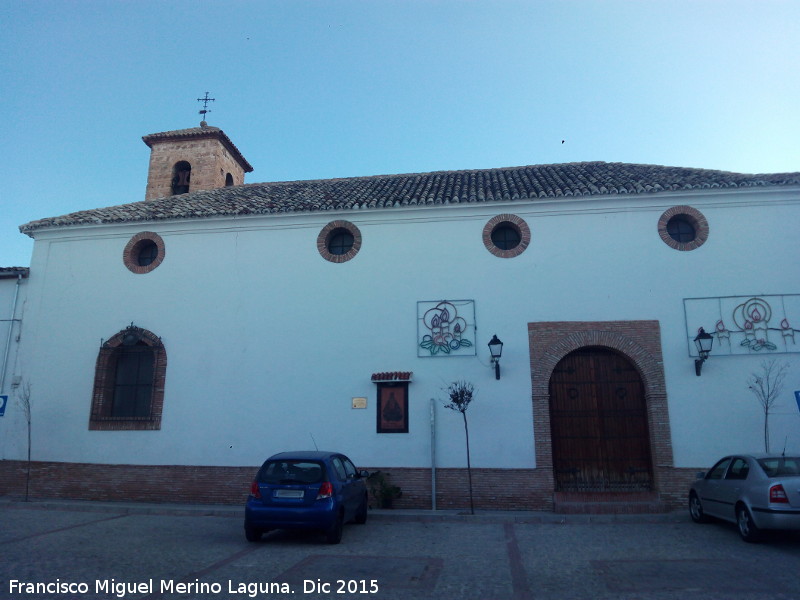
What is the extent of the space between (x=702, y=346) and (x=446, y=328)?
5.09 m

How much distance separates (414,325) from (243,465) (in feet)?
15.6

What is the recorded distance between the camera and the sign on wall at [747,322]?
11.7 meters

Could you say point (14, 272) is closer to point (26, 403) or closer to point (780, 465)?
point (26, 403)

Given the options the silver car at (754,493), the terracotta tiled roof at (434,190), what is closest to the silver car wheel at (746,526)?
the silver car at (754,493)

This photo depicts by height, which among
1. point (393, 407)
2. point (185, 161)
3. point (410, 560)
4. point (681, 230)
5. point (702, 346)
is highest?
point (185, 161)

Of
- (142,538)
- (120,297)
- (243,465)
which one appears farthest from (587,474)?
(120,297)

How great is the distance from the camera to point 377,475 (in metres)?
11.9

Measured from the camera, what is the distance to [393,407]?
40.2 ft

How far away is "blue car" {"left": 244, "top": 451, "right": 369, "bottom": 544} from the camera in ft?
27.1

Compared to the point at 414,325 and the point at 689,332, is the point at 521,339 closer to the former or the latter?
the point at 414,325

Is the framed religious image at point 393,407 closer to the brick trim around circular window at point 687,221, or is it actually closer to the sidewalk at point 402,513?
the sidewalk at point 402,513

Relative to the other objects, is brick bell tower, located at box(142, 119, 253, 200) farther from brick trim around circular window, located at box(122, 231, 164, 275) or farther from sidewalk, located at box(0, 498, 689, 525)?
sidewalk, located at box(0, 498, 689, 525)

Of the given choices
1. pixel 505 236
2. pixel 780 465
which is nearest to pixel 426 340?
pixel 505 236

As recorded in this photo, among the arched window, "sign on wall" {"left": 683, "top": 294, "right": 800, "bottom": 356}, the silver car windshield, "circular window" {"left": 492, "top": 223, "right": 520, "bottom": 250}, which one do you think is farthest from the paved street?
the arched window
